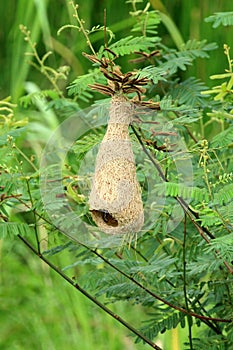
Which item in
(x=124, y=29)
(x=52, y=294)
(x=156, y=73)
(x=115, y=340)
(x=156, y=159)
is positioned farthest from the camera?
(x=124, y=29)

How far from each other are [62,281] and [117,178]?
4.32ft

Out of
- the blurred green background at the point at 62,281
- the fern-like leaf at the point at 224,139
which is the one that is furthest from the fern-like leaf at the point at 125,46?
the blurred green background at the point at 62,281

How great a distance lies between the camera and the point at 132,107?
0.77 meters

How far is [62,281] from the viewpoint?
6.73ft

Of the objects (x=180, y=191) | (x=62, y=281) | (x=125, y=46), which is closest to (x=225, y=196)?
(x=180, y=191)

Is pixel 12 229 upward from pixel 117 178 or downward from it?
downward

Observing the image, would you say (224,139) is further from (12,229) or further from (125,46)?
(12,229)

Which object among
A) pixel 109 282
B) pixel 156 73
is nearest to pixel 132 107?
pixel 156 73

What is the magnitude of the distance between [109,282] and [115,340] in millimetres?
913

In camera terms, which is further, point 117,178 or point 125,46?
point 125,46

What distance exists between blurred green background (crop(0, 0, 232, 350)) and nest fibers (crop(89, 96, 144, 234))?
98cm

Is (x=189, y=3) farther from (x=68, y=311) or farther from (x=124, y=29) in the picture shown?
(x=68, y=311)

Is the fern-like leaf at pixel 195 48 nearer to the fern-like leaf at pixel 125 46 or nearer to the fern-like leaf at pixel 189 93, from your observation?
the fern-like leaf at pixel 189 93

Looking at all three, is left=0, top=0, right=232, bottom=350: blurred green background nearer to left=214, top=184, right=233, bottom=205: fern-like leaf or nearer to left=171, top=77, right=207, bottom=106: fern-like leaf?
left=171, top=77, right=207, bottom=106: fern-like leaf
